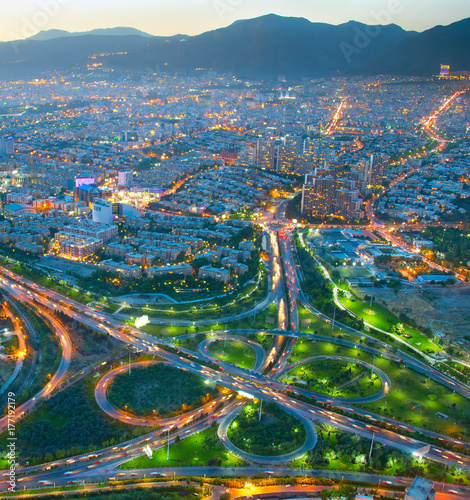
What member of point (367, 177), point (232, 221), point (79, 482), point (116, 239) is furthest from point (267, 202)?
point (79, 482)

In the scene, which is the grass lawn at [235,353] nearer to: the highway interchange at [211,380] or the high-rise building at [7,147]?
the highway interchange at [211,380]

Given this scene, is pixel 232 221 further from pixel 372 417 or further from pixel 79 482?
pixel 79 482

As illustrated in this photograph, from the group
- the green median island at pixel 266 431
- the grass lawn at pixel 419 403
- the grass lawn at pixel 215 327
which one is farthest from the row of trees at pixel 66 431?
the grass lawn at pixel 419 403

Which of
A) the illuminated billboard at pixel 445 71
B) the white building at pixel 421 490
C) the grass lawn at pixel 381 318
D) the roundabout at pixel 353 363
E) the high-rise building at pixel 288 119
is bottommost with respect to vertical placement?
the grass lawn at pixel 381 318

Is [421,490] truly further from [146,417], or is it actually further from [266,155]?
[266,155]

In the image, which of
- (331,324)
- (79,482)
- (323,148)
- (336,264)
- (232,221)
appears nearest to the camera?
(79,482)

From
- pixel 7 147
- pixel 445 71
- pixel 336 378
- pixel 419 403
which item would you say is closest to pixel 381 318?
pixel 336 378
